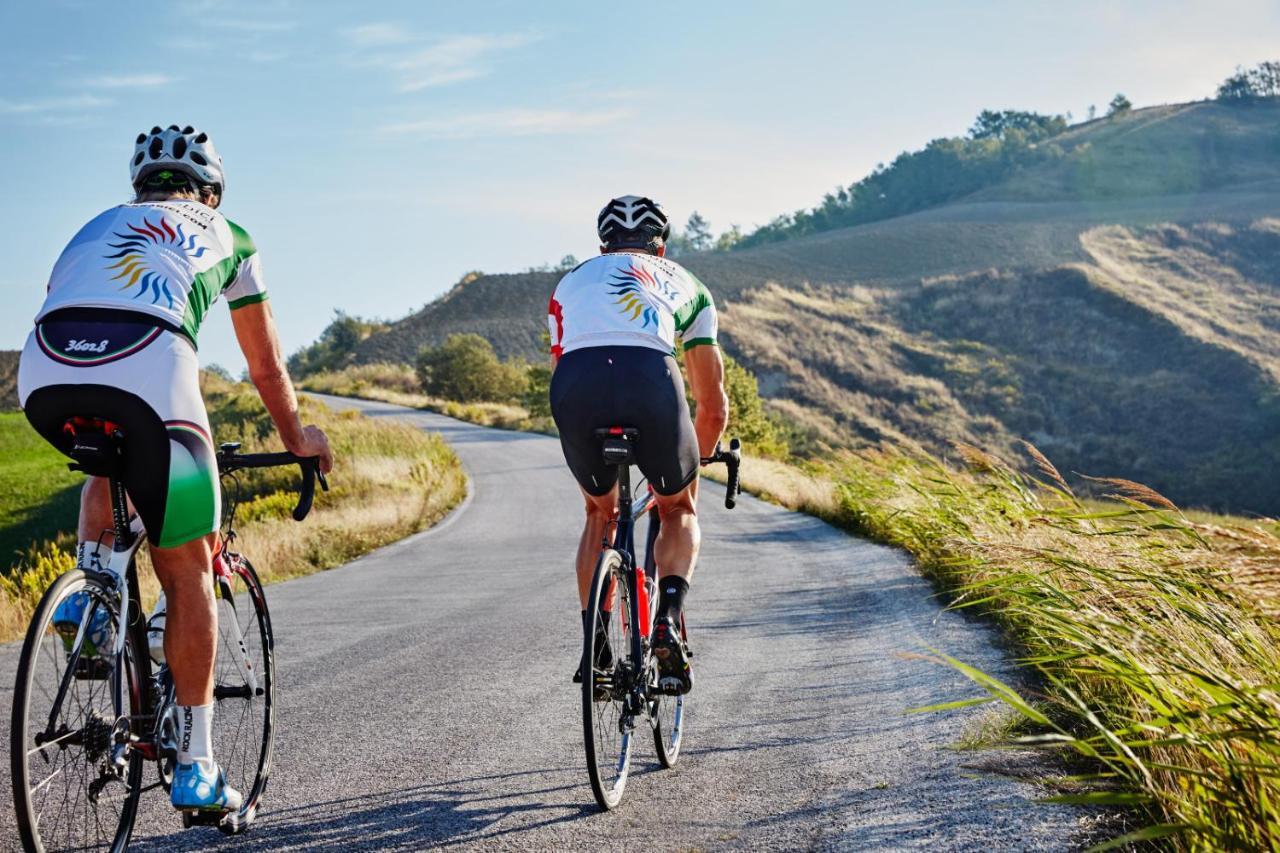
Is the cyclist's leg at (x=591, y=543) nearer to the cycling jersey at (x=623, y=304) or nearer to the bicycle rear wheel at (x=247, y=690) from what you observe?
the cycling jersey at (x=623, y=304)

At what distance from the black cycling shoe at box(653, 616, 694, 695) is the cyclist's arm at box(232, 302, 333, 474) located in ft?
4.85

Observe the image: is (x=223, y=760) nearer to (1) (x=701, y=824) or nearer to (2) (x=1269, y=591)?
(1) (x=701, y=824)

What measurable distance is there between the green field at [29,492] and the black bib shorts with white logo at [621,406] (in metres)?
22.1

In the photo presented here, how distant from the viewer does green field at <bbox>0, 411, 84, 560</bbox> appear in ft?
84.6

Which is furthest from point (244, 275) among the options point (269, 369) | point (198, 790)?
point (198, 790)

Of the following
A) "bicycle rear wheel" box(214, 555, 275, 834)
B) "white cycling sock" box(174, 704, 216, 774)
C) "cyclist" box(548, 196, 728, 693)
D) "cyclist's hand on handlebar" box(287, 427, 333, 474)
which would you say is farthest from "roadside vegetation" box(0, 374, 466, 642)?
"cyclist" box(548, 196, 728, 693)

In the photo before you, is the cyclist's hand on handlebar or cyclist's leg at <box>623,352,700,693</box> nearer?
the cyclist's hand on handlebar

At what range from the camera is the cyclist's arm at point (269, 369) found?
371 centimetres

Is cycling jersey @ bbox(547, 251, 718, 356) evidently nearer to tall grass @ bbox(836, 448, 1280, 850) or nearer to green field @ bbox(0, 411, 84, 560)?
tall grass @ bbox(836, 448, 1280, 850)

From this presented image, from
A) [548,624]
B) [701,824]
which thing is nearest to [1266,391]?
[548,624]

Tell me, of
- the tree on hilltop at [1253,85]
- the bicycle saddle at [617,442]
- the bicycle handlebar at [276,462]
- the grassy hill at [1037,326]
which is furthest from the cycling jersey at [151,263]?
the tree on hilltop at [1253,85]

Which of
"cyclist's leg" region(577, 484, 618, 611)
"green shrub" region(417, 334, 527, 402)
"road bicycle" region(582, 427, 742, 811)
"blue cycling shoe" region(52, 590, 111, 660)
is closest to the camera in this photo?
"blue cycling shoe" region(52, 590, 111, 660)

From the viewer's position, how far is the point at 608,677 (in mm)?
4137

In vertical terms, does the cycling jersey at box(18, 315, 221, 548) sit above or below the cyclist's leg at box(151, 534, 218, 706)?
above
